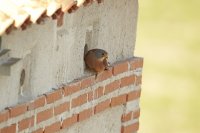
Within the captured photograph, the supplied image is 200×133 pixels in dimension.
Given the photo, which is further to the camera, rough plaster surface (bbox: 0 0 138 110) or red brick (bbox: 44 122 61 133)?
red brick (bbox: 44 122 61 133)

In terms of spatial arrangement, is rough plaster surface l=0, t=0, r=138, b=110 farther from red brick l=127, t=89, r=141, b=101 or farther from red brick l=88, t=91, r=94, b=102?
red brick l=127, t=89, r=141, b=101

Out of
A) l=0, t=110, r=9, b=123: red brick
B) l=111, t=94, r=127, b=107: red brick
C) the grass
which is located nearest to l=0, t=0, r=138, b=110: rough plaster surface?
l=0, t=110, r=9, b=123: red brick

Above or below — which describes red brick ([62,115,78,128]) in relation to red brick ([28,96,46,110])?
below

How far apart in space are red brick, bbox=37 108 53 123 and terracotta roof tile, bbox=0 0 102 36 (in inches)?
35.8

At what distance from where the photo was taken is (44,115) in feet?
28.0

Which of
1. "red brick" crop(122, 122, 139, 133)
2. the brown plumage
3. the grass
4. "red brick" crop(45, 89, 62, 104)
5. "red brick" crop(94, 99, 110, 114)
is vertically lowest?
the grass

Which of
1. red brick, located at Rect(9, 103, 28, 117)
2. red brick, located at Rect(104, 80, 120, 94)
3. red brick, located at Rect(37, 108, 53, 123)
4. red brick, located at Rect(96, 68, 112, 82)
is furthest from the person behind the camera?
red brick, located at Rect(104, 80, 120, 94)

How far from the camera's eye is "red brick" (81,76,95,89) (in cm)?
901

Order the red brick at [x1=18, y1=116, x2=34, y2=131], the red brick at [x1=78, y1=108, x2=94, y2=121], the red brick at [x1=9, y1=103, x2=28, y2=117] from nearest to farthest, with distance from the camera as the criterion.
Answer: the red brick at [x1=9, y1=103, x2=28, y2=117] < the red brick at [x1=18, y1=116, x2=34, y2=131] < the red brick at [x1=78, y1=108, x2=94, y2=121]

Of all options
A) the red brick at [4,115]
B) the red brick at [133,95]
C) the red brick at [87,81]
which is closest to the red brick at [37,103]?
the red brick at [4,115]

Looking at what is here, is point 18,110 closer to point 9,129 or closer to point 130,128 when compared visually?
point 9,129

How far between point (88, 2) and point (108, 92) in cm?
149

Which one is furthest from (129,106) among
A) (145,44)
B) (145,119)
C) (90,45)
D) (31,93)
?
(145,44)

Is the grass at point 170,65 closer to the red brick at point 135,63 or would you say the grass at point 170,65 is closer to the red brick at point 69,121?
the red brick at point 135,63
